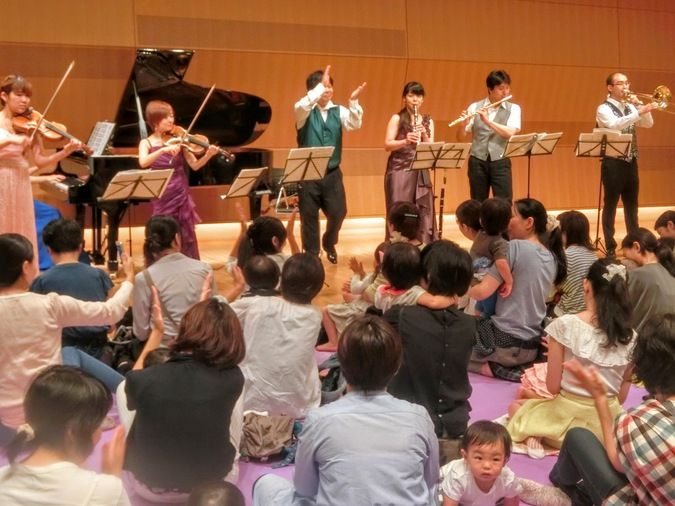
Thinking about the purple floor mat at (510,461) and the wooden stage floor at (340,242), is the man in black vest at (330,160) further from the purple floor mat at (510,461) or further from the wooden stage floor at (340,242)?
the purple floor mat at (510,461)

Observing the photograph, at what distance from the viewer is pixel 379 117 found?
10.8 m

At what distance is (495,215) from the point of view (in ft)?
15.3

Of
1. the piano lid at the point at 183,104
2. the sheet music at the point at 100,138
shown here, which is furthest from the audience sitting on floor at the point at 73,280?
the piano lid at the point at 183,104

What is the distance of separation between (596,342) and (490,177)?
4.49 m

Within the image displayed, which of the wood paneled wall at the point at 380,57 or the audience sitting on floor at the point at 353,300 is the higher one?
the wood paneled wall at the point at 380,57

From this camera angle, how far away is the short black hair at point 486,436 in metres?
2.75

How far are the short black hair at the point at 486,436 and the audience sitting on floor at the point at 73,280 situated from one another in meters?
1.90

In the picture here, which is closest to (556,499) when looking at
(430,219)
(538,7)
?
(430,219)

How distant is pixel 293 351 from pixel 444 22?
26.6 ft

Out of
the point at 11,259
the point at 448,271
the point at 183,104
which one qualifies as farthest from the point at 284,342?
the point at 183,104

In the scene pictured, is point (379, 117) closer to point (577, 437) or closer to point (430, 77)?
point (430, 77)

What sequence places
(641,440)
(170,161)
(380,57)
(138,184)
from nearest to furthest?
(641,440)
(138,184)
(170,161)
(380,57)

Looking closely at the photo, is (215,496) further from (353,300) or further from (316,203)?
(316,203)

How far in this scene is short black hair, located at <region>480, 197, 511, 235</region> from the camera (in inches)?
183
